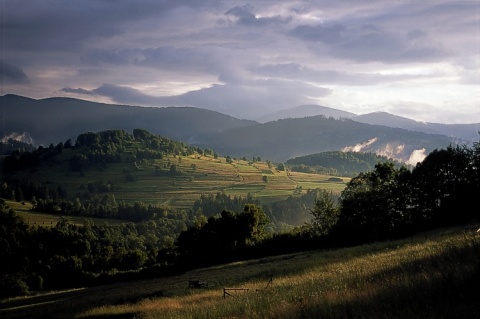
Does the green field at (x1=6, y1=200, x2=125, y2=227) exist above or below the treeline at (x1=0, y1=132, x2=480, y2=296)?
below

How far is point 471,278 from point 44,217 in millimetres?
186993

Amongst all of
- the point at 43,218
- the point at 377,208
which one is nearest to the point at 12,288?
the point at 377,208

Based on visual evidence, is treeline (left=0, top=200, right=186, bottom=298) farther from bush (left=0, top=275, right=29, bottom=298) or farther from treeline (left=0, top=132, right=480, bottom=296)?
treeline (left=0, top=132, right=480, bottom=296)

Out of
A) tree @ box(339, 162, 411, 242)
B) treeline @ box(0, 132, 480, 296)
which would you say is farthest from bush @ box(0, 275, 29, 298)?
tree @ box(339, 162, 411, 242)

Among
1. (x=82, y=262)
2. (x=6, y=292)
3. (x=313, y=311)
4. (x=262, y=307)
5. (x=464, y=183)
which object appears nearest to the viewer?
(x=313, y=311)

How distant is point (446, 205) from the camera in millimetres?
59281

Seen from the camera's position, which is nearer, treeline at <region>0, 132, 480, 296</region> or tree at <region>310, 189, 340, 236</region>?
treeline at <region>0, 132, 480, 296</region>

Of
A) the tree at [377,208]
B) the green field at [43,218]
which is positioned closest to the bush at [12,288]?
the tree at [377,208]

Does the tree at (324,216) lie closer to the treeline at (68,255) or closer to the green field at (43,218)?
the treeline at (68,255)

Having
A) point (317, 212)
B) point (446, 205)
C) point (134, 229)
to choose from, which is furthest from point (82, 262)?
point (446, 205)

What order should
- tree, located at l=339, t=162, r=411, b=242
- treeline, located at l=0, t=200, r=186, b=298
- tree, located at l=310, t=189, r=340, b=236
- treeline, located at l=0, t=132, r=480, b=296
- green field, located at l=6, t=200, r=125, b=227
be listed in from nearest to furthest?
treeline, located at l=0, t=132, r=480, b=296 < tree, located at l=339, t=162, r=411, b=242 < tree, located at l=310, t=189, r=340, b=236 < treeline, located at l=0, t=200, r=186, b=298 < green field, located at l=6, t=200, r=125, b=227

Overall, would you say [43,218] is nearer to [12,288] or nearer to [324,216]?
[12,288]

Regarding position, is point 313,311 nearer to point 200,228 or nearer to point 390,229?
point 390,229

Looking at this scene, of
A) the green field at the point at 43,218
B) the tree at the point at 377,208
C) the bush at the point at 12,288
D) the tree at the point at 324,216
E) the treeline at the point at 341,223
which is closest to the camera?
the treeline at the point at 341,223
